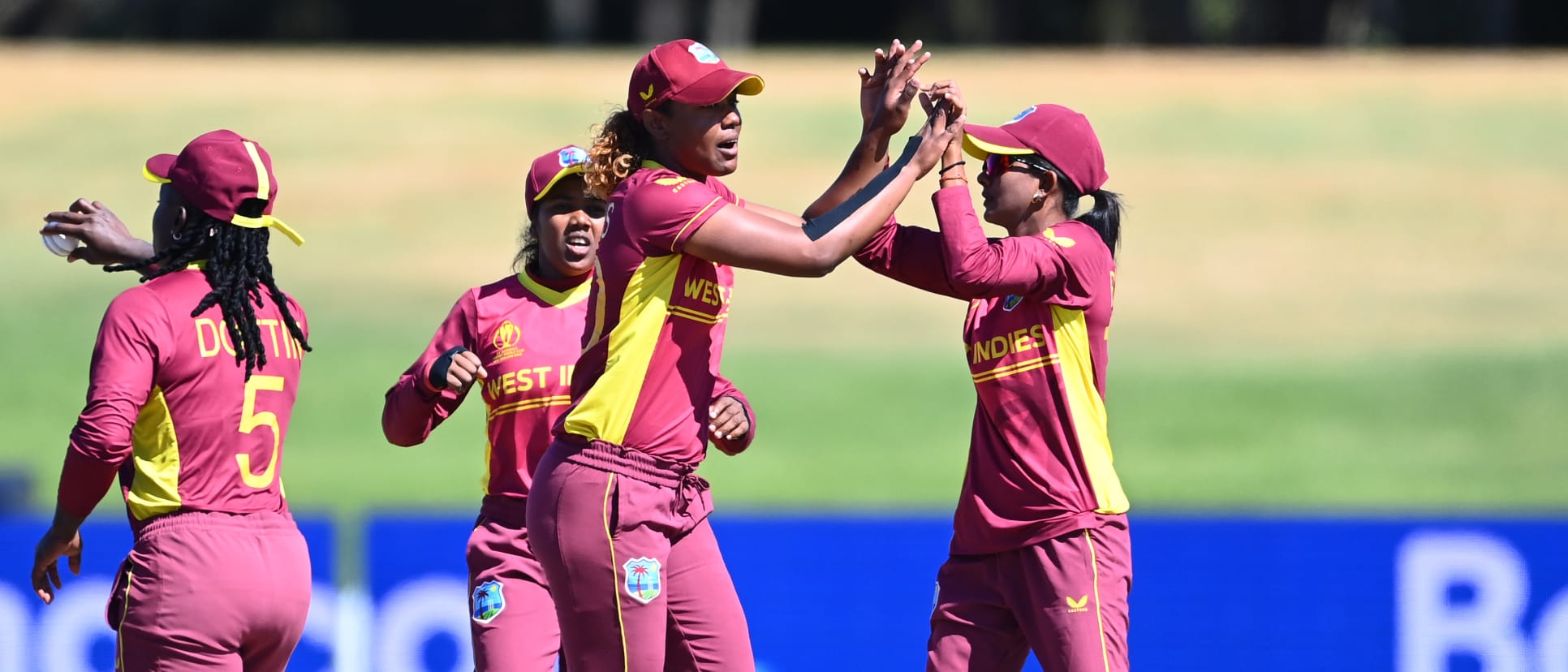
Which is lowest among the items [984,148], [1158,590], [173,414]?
[1158,590]

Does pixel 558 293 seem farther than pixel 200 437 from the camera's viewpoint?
Yes

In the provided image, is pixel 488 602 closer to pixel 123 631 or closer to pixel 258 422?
pixel 258 422

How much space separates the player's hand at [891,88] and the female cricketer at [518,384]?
0.88 meters

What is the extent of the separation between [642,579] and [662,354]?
1.77ft

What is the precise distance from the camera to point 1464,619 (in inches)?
300

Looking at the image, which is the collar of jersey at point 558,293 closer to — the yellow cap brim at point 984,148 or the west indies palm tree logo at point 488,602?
the west indies palm tree logo at point 488,602

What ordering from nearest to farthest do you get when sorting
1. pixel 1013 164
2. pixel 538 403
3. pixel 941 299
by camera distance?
1. pixel 1013 164
2. pixel 538 403
3. pixel 941 299

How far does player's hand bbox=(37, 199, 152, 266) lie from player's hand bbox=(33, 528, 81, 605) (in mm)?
758

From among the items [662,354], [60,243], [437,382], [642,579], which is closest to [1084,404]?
[662,354]

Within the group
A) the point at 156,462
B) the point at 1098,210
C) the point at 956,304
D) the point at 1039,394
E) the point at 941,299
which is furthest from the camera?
the point at 956,304

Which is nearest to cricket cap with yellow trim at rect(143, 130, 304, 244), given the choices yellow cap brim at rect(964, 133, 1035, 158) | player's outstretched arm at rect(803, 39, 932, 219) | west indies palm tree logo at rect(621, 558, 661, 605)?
west indies palm tree logo at rect(621, 558, 661, 605)

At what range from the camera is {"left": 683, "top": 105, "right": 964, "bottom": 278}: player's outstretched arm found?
169 inches

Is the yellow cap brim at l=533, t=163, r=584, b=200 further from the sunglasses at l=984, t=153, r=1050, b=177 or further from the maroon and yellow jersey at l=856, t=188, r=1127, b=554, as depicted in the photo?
the sunglasses at l=984, t=153, r=1050, b=177

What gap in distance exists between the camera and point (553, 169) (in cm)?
541
